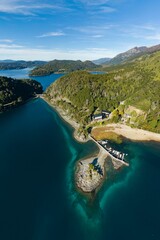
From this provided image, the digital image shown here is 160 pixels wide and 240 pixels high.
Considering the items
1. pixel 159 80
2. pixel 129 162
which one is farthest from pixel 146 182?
pixel 159 80

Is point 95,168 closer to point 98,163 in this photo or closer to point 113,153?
point 98,163

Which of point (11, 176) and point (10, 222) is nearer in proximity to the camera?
point (10, 222)

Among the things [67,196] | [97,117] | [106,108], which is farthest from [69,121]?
[67,196]

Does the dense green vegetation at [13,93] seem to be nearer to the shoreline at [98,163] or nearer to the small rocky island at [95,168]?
the shoreline at [98,163]

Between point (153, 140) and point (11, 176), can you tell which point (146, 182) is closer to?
point (153, 140)

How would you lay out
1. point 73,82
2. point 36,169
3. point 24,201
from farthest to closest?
point 73,82 < point 36,169 < point 24,201
